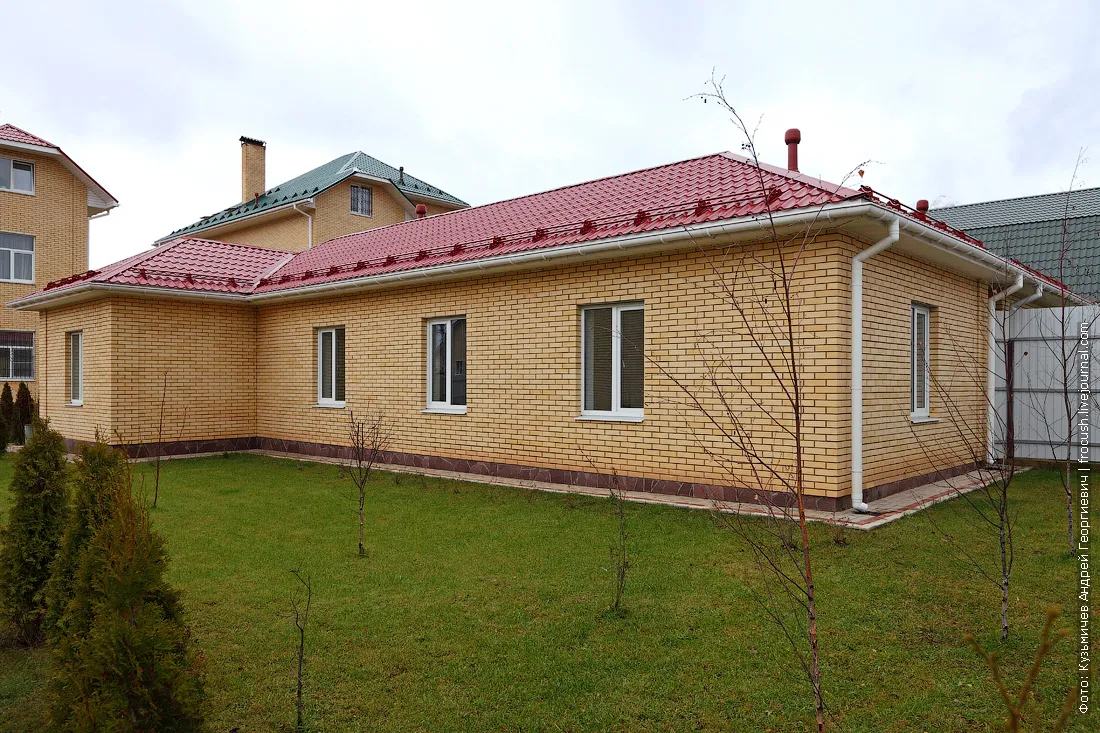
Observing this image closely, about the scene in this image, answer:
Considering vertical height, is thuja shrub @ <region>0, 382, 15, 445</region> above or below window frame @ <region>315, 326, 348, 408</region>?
below

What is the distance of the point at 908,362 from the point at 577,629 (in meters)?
6.41

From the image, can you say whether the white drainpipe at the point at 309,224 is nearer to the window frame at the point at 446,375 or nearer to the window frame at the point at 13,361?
the window frame at the point at 13,361

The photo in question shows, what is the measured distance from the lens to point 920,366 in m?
9.30

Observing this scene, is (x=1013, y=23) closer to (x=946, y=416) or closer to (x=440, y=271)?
(x=946, y=416)

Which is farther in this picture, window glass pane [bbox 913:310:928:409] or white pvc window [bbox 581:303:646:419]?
window glass pane [bbox 913:310:928:409]

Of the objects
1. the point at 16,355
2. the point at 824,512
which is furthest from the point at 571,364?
the point at 16,355

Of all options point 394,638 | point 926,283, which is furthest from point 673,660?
point 926,283

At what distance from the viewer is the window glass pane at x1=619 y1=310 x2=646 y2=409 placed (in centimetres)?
869

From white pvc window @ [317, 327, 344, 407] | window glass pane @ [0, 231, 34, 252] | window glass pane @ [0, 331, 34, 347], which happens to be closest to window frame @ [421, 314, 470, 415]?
white pvc window @ [317, 327, 344, 407]

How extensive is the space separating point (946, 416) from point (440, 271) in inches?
293

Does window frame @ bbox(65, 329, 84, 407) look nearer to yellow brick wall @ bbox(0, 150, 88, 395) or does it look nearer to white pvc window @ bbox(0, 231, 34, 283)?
yellow brick wall @ bbox(0, 150, 88, 395)

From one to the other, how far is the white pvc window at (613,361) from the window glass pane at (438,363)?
2.73m

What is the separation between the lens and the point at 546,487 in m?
8.99

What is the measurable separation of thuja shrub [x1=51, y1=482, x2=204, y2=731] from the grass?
21 centimetres
